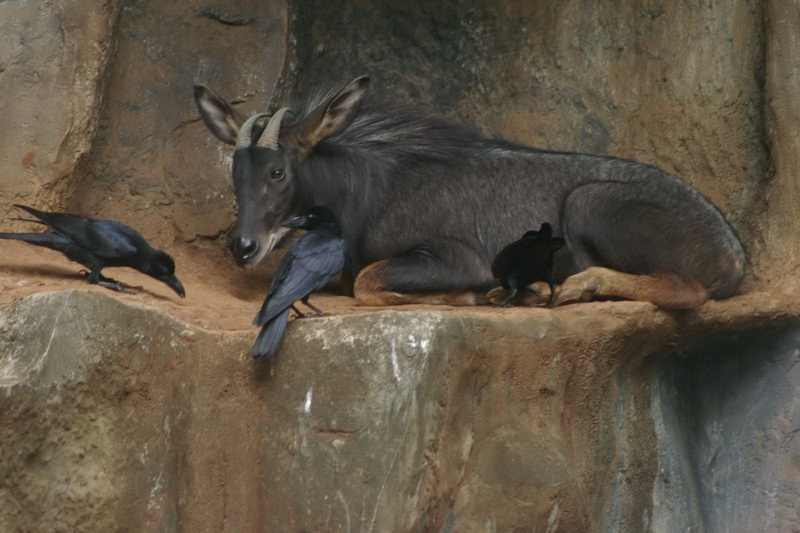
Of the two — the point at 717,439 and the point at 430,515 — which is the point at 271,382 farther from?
the point at 717,439

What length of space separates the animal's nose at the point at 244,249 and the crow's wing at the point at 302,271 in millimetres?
1052

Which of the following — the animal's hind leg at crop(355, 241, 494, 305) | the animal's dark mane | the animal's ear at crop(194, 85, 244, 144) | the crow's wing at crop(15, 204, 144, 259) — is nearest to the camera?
the crow's wing at crop(15, 204, 144, 259)

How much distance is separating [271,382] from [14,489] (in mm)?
1340

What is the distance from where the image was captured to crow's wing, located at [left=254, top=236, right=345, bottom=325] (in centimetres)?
549

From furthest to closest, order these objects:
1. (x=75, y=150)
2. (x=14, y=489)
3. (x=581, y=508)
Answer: (x=75, y=150)
(x=581, y=508)
(x=14, y=489)

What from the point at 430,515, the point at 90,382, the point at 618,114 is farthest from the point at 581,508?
the point at 618,114

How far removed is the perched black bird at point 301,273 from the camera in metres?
5.45

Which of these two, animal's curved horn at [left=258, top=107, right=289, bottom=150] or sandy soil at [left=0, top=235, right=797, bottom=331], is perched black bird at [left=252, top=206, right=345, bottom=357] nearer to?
sandy soil at [left=0, top=235, right=797, bottom=331]

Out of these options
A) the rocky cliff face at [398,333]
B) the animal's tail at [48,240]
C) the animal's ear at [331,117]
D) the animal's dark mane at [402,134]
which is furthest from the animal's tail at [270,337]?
the animal's dark mane at [402,134]

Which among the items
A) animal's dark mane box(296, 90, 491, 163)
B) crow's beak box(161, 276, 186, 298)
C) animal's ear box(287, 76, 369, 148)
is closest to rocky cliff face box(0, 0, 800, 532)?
crow's beak box(161, 276, 186, 298)

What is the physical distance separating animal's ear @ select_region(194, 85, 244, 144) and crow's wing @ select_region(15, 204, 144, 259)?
1.27m

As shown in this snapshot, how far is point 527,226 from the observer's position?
7.49m

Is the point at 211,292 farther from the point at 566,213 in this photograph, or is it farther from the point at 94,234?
the point at 566,213

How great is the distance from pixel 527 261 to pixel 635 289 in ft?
2.25
